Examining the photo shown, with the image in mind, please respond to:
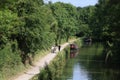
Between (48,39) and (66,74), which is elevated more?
(48,39)

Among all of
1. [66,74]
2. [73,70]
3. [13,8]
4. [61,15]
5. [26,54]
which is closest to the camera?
[13,8]

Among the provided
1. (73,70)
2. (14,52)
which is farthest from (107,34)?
(14,52)

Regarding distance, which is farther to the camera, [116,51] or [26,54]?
[116,51]

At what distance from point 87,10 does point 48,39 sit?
434 feet

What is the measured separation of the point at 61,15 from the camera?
10006 cm

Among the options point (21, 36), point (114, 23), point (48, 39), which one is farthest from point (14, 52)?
point (114, 23)

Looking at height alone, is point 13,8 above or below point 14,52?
above

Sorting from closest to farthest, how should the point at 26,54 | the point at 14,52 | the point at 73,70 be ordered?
the point at 14,52, the point at 26,54, the point at 73,70

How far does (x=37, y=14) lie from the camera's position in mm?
40312

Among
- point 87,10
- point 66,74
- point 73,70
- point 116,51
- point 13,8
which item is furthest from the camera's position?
point 87,10

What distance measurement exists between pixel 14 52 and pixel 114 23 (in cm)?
2047

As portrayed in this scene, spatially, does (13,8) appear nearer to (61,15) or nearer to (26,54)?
(26,54)

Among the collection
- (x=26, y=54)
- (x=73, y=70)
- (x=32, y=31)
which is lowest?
(x=73, y=70)

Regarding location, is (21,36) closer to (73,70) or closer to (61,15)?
(73,70)
